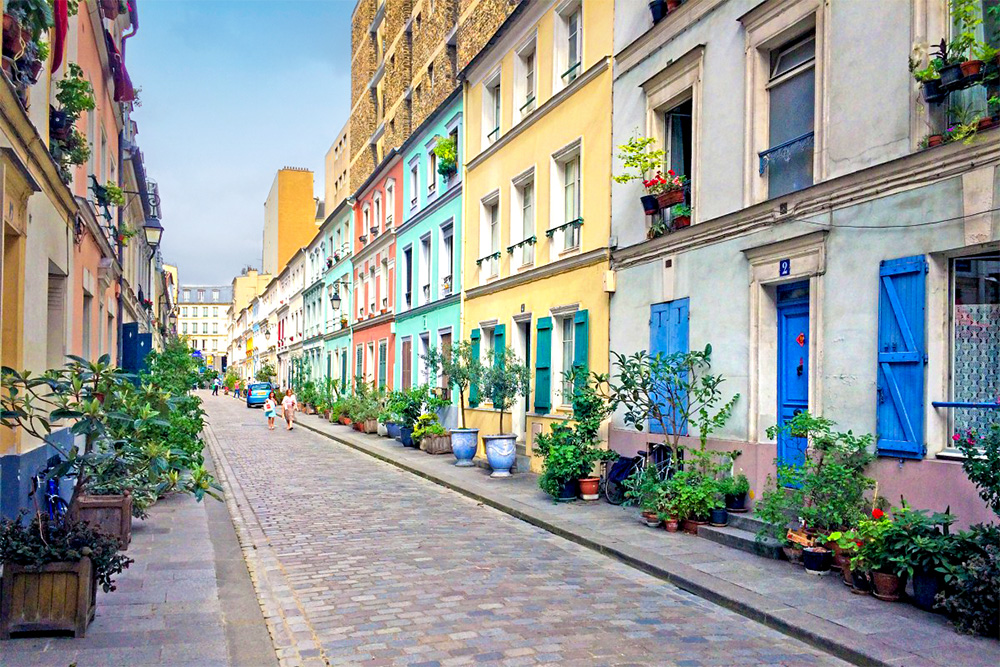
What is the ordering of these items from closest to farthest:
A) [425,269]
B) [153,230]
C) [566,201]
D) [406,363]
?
[566,201], [153,230], [425,269], [406,363]

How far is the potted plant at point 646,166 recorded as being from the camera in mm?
12758

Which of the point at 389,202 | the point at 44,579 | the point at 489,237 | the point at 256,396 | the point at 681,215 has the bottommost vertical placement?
the point at 256,396

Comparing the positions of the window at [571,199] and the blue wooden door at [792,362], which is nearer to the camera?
the blue wooden door at [792,362]

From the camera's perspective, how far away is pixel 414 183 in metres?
27.7

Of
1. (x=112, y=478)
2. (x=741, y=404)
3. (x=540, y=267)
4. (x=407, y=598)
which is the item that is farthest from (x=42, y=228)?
(x=540, y=267)

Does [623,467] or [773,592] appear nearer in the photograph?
[773,592]

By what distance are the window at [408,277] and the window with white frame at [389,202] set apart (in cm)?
232

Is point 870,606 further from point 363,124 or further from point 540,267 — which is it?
point 363,124

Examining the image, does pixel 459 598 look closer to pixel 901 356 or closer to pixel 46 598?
pixel 46 598

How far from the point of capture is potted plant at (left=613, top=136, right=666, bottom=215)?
41.9 ft

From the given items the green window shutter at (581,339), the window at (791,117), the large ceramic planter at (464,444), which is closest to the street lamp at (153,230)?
the large ceramic planter at (464,444)

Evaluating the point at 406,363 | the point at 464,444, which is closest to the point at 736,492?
the point at 464,444

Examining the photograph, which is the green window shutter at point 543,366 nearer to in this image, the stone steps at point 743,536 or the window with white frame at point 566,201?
the window with white frame at point 566,201

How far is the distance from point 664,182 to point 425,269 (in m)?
14.5
